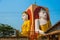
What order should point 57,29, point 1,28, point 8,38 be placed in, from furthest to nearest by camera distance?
point 1,28
point 8,38
point 57,29

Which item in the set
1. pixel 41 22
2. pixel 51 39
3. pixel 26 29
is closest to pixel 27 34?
pixel 26 29

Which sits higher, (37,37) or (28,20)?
(28,20)

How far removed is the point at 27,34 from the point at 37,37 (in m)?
1.22

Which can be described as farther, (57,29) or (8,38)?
(8,38)

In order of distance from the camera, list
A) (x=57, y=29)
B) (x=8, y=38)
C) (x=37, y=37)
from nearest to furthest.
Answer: (x=57, y=29), (x=8, y=38), (x=37, y=37)

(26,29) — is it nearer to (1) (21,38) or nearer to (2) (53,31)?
(1) (21,38)

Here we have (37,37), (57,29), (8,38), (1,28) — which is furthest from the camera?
(1,28)

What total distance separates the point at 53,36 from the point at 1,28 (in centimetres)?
1899

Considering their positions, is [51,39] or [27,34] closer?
[51,39]

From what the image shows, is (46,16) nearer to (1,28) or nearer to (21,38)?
(21,38)

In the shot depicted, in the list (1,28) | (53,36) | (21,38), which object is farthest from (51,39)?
(1,28)

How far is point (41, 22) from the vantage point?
22.2 metres

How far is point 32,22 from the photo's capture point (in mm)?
22578

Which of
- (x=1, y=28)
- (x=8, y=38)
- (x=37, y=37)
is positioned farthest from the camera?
(x=1, y=28)
